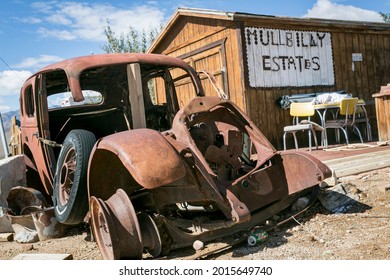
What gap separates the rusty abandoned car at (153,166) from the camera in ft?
10.3

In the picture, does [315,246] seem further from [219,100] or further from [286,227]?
[219,100]

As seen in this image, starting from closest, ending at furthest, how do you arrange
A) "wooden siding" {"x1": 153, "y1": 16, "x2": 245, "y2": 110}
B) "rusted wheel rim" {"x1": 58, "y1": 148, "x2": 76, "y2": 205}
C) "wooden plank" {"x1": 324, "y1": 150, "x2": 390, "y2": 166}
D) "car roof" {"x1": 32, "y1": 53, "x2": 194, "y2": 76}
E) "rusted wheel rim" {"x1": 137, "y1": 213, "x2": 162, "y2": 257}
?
"rusted wheel rim" {"x1": 137, "y1": 213, "x2": 162, "y2": 257}, "rusted wheel rim" {"x1": 58, "y1": 148, "x2": 76, "y2": 205}, "car roof" {"x1": 32, "y1": 53, "x2": 194, "y2": 76}, "wooden plank" {"x1": 324, "y1": 150, "x2": 390, "y2": 166}, "wooden siding" {"x1": 153, "y1": 16, "x2": 245, "y2": 110}

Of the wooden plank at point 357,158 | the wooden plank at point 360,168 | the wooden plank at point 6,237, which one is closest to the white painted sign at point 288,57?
the wooden plank at point 357,158

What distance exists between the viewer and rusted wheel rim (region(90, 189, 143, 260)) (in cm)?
306

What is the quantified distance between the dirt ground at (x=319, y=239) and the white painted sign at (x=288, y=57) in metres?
Result: 5.15

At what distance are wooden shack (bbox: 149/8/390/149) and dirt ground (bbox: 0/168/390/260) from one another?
4.95m

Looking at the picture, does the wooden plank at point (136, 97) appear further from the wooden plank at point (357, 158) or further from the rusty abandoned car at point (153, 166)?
the wooden plank at point (357, 158)

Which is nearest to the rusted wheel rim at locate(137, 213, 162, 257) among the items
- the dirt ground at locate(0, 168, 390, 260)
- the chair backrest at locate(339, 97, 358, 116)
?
the dirt ground at locate(0, 168, 390, 260)

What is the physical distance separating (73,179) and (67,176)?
0.20 m

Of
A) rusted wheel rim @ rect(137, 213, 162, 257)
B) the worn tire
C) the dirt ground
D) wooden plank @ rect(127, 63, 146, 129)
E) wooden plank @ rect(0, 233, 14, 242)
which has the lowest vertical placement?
wooden plank @ rect(0, 233, 14, 242)

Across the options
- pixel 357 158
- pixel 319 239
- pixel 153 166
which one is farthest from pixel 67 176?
pixel 357 158

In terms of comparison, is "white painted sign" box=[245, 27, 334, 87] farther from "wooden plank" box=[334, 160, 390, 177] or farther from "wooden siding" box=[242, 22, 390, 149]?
"wooden plank" box=[334, 160, 390, 177]

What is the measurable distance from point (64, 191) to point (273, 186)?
6.44ft
